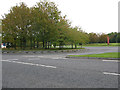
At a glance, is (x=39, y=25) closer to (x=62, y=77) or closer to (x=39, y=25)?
(x=39, y=25)

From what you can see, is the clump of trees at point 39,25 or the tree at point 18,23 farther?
the tree at point 18,23

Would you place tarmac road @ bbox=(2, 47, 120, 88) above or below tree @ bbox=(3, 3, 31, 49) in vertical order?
below

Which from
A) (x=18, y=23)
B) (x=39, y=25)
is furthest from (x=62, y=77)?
(x=18, y=23)

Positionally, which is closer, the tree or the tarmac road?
the tarmac road

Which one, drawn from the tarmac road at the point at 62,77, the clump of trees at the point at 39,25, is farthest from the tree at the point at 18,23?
the tarmac road at the point at 62,77

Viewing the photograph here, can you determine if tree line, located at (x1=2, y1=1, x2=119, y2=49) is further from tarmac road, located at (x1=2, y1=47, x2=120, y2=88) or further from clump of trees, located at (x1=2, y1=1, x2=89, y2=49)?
tarmac road, located at (x1=2, y1=47, x2=120, y2=88)

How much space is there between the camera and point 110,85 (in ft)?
15.3

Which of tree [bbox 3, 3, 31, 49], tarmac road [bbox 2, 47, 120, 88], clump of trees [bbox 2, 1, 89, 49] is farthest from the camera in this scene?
tree [bbox 3, 3, 31, 49]

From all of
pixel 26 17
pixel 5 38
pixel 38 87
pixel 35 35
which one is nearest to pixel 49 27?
pixel 35 35

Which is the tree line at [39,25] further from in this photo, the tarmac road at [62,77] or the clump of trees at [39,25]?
the tarmac road at [62,77]

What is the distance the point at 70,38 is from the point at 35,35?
7.00 m

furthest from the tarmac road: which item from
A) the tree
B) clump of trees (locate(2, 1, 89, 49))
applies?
the tree

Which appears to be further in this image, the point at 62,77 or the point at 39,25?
the point at 39,25

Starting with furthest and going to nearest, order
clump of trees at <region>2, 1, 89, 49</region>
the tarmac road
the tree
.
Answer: the tree, clump of trees at <region>2, 1, 89, 49</region>, the tarmac road
